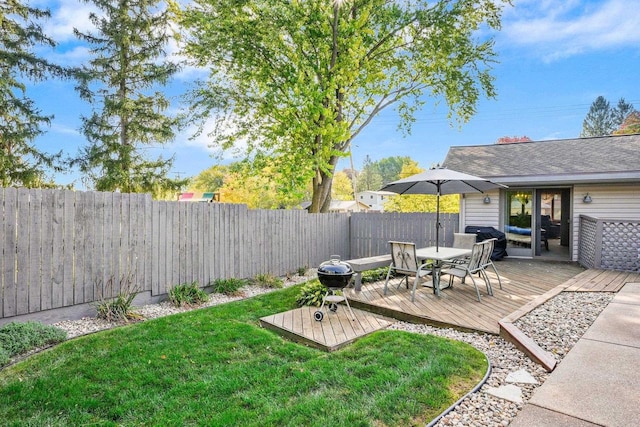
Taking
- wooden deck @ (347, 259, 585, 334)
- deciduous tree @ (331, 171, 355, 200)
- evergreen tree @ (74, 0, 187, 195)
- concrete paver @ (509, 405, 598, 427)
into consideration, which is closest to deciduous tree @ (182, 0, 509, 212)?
evergreen tree @ (74, 0, 187, 195)

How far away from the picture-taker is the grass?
2344 mm

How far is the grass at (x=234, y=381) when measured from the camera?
2344 millimetres

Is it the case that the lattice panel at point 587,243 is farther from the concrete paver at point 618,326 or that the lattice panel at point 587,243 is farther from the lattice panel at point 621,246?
the concrete paver at point 618,326

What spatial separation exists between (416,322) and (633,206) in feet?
26.8

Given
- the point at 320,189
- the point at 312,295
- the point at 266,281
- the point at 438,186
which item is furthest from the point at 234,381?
the point at 320,189

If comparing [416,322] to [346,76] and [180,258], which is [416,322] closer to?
[180,258]

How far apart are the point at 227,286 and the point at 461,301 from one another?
4.09m

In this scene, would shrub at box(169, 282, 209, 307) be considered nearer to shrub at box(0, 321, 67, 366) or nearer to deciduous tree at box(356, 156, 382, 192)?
shrub at box(0, 321, 67, 366)

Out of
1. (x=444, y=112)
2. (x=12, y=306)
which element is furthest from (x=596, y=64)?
(x=12, y=306)

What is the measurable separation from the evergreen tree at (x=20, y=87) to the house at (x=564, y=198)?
13213 millimetres

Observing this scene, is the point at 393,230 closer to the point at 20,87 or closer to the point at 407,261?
the point at 407,261

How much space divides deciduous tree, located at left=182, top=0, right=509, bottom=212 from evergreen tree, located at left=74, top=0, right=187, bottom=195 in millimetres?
1657

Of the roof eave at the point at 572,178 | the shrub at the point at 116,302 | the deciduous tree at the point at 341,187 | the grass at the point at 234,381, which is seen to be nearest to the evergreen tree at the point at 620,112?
the deciduous tree at the point at 341,187

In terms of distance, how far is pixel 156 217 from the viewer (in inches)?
222
